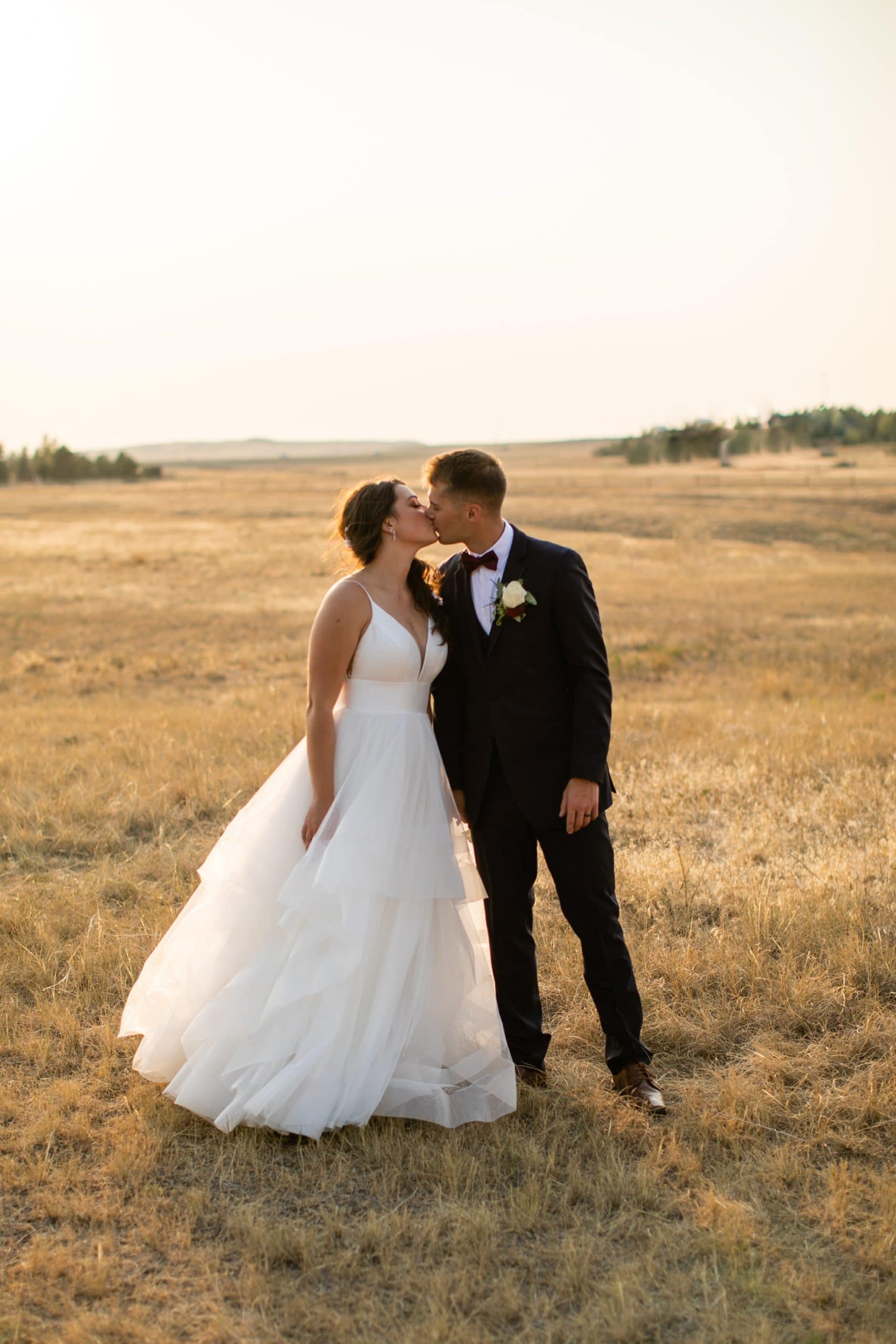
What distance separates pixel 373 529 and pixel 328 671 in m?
0.61

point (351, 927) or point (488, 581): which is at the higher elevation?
point (488, 581)

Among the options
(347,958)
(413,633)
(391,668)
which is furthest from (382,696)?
(347,958)

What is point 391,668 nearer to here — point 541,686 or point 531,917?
point 541,686

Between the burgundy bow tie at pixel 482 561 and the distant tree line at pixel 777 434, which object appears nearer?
the burgundy bow tie at pixel 482 561

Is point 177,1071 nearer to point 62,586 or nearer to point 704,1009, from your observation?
point 704,1009

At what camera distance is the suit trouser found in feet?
14.5

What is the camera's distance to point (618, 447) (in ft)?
442

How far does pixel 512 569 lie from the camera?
14.3 feet

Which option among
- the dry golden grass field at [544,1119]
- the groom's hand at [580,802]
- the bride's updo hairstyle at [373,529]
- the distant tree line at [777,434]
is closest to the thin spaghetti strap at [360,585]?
the bride's updo hairstyle at [373,529]

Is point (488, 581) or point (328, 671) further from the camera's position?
point (488, 581)

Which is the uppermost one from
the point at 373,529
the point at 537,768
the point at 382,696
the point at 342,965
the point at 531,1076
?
the point at 373,529

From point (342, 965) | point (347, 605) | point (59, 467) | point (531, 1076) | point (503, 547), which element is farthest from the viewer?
point (59, 467)

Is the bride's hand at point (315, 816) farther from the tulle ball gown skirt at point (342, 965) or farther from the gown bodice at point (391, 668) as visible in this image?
the gown bodice at point (391, 668)

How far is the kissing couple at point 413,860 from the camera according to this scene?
13.8ft
